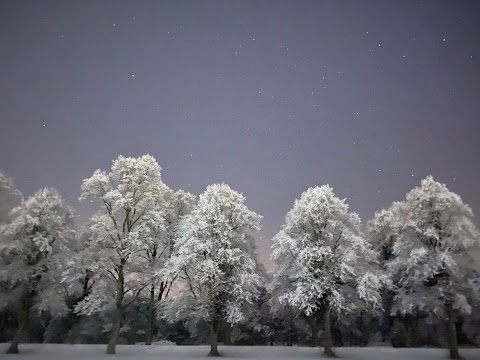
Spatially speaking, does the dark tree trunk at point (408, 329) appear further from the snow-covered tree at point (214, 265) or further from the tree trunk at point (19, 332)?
the tree trunk at point (19, 332)

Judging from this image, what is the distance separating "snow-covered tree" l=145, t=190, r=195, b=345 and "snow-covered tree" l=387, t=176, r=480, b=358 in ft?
63.5

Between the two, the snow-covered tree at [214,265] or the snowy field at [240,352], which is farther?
the snow-covered tree at [214,265]

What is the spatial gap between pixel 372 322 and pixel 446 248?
77.9ft

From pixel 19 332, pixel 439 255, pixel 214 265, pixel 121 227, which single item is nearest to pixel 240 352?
pixel 214 265

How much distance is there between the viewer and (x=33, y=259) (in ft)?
100

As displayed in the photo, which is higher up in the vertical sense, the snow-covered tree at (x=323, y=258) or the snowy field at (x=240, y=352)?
the snow-covered tree at (x=323, y=258)

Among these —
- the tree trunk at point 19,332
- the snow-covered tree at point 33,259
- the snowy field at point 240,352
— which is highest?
the snow-covered tree at point 33,259

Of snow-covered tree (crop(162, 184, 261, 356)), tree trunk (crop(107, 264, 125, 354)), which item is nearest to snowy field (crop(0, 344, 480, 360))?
tree trunk (crop(107, 264, 125, 354))

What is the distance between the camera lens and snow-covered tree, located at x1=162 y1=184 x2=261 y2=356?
29.8 m

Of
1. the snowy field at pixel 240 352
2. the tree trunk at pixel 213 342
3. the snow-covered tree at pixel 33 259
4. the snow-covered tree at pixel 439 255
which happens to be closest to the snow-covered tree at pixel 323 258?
the snow-covered tree at pixel 439 255

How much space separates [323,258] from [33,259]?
2352 cm

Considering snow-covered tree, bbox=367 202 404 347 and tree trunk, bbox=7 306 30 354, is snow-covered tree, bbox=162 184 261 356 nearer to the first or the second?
tree trunk, bbox=7 306 30 354

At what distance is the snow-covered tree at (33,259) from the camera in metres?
29.7

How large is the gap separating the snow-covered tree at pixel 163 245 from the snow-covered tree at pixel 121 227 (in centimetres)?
82
